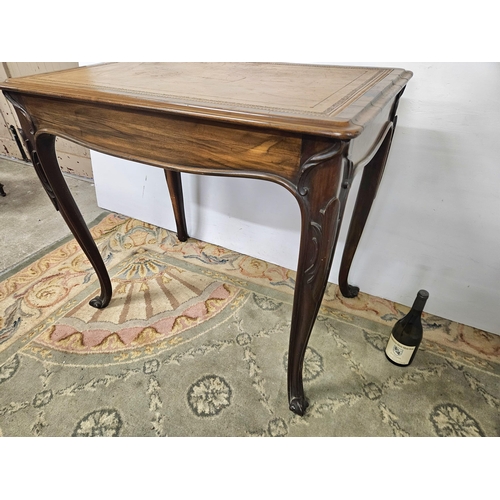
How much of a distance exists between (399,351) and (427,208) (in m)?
0.45

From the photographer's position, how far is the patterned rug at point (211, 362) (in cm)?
88

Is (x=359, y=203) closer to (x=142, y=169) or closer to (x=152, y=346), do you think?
(x=152, y=346)

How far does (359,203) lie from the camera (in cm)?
101

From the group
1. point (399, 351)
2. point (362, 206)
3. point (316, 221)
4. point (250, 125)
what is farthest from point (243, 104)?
point (399, 351)

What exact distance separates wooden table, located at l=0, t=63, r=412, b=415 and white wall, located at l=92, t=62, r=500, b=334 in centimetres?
15

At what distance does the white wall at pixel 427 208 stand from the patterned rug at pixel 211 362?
11 cm

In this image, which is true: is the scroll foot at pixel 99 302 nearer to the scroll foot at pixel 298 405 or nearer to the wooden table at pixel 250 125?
the wooden table at pixel 250 125

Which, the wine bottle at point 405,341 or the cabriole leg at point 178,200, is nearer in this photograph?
the wine bottle at point 405,341

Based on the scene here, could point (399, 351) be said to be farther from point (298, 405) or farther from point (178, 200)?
point (178, 200)

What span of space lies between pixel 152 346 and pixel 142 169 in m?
0.84

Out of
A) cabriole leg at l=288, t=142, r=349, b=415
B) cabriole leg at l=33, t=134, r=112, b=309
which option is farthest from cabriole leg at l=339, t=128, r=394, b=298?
cabriole leg at l=33, t=134, r=112, b=309

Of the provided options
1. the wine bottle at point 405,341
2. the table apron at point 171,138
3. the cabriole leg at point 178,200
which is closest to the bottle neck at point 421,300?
the wine bottle at point 405,341

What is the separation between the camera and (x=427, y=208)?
1.03m
